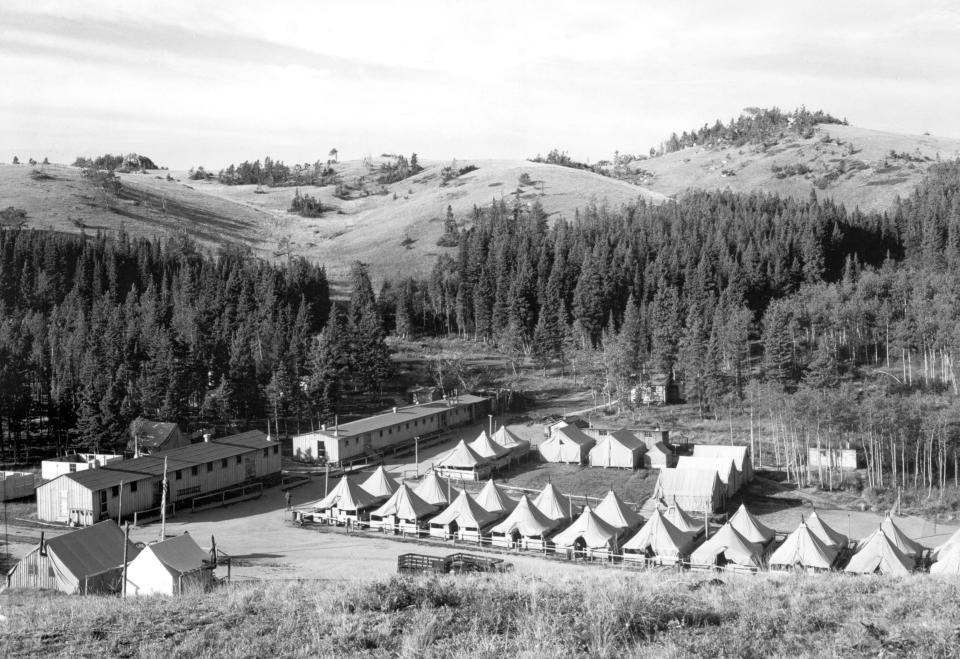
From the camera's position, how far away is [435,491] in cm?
3572

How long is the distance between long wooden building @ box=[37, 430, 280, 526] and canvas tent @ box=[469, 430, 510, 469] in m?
10.3

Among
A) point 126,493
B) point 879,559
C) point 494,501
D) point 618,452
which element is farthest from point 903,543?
point 126,493

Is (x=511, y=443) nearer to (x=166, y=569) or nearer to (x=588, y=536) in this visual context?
(x=588, y=536)

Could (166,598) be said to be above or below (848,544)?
above

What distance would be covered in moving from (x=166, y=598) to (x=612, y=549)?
1750 centimetres

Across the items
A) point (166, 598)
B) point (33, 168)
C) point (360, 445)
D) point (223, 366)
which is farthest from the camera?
point (33, 168)

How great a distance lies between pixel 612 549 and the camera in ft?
95.8

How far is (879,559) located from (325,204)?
147510 millimetres

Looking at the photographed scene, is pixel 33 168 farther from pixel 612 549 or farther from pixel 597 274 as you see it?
pixel 612 549

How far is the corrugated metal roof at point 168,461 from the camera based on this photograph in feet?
112

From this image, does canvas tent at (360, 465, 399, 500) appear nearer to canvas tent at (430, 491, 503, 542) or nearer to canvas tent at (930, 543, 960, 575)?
canvas tent at (430, 491, 503, 542)

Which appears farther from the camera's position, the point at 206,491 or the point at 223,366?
the point at 223,366

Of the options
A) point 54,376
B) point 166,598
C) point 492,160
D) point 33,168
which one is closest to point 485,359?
point 54,376

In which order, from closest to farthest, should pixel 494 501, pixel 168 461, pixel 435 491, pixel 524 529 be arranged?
pixel 524 529
pixel 494 501
pixel 435 491
pixel 168 461
